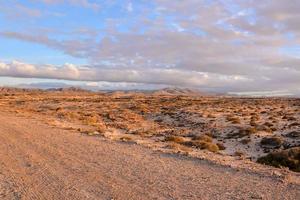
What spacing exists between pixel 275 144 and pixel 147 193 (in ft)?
58.3

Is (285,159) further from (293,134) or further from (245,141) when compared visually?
(293,134)

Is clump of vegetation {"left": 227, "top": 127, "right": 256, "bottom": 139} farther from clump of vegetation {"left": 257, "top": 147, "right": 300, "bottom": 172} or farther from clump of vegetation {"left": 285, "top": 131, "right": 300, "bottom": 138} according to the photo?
clump of vegetation {"left": 257, "top": 147, "right": 300, "bottom": 172}

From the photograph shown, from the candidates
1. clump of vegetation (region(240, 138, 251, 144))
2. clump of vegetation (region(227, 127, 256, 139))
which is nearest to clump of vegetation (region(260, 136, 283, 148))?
clump of vegetation (region(240, 138, 251, 144))

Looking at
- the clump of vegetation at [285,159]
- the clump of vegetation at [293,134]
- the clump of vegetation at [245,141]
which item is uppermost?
the clump of vegetation at [285,159]

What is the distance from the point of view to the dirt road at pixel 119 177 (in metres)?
11.3

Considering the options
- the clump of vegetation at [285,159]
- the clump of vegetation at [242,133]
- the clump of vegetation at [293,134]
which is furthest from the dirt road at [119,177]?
the clump of vegetation at [293,134]

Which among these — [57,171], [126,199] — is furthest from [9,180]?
[126,199]

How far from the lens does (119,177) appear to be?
1334 cm

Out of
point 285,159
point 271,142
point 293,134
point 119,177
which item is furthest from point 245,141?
point 119,177

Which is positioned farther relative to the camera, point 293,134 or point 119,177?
point 293,134

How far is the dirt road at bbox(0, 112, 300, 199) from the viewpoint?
1129 centimetres

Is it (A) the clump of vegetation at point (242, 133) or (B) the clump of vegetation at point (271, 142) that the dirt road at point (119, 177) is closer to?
(B) the clump of vegetation at point (271, 142)

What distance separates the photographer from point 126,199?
34.7 ft

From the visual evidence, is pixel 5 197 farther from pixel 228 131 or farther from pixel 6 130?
pixel 228 131
